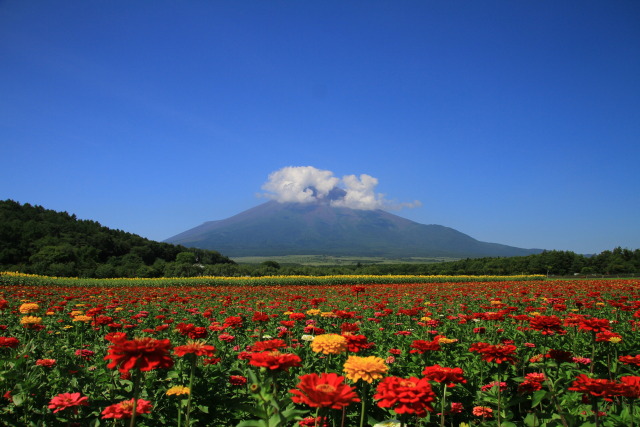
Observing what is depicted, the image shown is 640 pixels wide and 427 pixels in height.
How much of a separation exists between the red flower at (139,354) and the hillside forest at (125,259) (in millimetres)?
38163

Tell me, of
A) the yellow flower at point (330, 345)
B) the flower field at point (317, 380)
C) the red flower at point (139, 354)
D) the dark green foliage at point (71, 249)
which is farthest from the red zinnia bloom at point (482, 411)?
the dark green foliage at point (71, 249)

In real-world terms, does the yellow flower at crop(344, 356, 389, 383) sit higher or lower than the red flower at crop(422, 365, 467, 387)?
higher

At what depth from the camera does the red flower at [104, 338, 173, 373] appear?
183cm

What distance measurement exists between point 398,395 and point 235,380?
186 centimetres

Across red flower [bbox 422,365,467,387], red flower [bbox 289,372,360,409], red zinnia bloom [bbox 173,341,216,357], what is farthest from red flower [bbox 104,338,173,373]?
red flower [bbox 422,365,467,387]

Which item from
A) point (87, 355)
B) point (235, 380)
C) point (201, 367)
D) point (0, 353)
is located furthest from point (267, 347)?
point (0, 353)

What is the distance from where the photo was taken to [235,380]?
3178 mm

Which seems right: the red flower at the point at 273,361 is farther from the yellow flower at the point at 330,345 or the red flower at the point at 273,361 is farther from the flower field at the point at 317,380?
the yellow flower at the point at 330,345

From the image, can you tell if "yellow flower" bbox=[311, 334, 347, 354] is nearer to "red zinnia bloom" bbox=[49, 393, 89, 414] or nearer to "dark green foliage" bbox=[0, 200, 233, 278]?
"red zinnia bloom" bbox=[49, 393, 89, 414]

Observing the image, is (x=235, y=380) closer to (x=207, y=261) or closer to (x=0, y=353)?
(x=0, y=353)

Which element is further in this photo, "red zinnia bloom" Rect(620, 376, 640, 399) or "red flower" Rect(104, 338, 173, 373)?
"red zinnia bloom" Rect(620, 376, 640, 399)

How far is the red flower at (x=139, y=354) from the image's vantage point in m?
1.83

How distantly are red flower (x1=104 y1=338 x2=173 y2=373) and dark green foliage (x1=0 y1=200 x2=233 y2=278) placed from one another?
42.2 meters

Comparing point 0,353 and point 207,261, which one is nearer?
point 0,353
